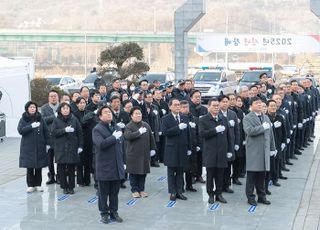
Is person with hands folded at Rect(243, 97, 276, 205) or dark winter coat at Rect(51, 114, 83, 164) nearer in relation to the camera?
person with hands folded at Rect(243, 97, 276, 205)

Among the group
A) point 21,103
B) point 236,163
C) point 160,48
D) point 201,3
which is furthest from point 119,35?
point 236,163

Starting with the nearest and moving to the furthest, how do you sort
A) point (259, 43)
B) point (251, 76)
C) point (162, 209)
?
point (162, 209)
point (251, 76)
point (259, 43)

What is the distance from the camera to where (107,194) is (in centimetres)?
896

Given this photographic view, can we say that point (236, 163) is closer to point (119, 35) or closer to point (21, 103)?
point (21, 103)

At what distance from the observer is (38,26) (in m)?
140

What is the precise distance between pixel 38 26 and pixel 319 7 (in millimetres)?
120720

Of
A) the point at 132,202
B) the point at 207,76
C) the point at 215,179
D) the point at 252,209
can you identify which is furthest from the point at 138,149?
the point at 207,76

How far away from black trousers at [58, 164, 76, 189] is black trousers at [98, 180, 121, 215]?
214 centimetres

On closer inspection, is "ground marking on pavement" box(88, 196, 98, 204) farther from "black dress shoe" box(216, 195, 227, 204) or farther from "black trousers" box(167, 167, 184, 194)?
"black dress shoe" box(216, 195, 227, 204)

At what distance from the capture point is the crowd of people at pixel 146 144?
29.7ft

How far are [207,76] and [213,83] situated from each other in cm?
124

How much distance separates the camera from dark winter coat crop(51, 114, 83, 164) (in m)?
10.8

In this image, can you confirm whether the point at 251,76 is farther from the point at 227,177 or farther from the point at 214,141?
the point at 214,141

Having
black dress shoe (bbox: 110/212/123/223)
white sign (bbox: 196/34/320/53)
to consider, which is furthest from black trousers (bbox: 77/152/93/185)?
white sign (bbox: 196/34/320/53)
